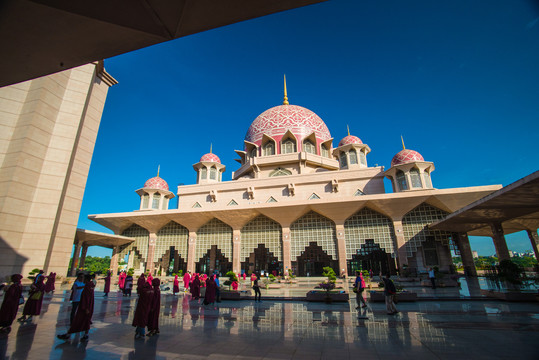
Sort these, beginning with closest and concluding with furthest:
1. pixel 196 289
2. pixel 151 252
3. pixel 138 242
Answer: pixel 196 289
pixel 151 252
pixel 138 242

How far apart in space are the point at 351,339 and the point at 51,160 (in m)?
18.4

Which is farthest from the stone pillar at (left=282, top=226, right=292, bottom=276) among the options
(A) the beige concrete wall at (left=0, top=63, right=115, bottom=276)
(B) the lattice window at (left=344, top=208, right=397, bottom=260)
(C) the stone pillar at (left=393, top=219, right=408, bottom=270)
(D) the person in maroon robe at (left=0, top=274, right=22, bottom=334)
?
(D) the person in maroon robe at (left=0, top=274, right=22, bottom=334)

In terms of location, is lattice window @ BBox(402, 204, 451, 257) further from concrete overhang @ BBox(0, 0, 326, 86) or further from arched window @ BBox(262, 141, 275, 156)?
concrete overhang @ BBox(0, 0, 326, 86)

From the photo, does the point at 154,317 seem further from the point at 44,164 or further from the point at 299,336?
the point at 44,164

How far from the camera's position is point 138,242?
2516 centimetres

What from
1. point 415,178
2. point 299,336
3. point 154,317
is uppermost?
point 415,178

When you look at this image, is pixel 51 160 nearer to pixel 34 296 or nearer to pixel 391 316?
pixel 34 296

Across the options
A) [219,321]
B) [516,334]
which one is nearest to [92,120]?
[219,321]

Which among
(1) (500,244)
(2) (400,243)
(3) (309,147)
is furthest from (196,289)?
(3) (309,147)

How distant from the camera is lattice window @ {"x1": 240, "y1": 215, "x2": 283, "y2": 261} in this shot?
72.0ft

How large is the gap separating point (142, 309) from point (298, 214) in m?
16.6

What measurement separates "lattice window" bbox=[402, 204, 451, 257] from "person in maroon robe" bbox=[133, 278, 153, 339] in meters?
18.7

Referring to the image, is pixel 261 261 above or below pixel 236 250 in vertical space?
below

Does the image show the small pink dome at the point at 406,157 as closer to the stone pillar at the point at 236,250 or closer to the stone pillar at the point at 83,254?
the stone pillar at the point at 236,250
